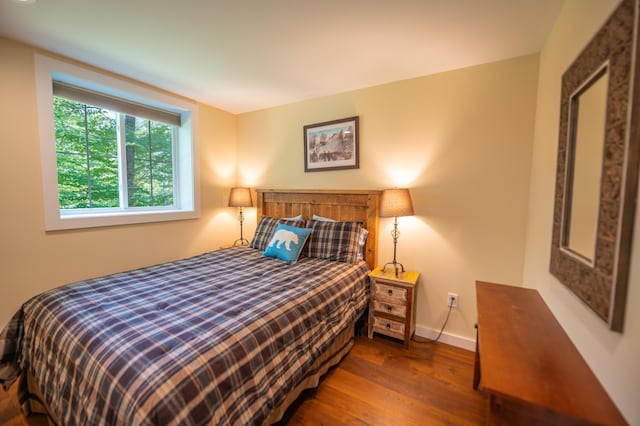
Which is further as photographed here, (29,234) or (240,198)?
(240,198)

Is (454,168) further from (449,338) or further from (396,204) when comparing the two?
(449,338)

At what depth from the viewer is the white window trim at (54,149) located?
1.96 metres

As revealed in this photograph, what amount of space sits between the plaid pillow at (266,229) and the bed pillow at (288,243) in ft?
0.72

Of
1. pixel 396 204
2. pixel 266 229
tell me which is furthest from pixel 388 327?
pixel 266 229

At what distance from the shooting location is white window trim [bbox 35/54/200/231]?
196cm

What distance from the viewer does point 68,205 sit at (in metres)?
2.24

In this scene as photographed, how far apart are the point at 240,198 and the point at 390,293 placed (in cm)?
210

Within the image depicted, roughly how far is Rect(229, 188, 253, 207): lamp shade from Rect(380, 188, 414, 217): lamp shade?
1.78 metres

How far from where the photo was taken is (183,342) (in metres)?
1.07

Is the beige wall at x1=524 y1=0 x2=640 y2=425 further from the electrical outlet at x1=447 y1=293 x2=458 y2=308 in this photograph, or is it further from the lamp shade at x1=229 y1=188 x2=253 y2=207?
the lamp shade at x1=229 y1=188 x2=253 y2=207

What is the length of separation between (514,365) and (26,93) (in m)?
3.28

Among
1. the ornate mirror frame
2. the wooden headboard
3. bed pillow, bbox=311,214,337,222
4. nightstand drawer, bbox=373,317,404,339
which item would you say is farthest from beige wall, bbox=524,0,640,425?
bed pillow, bbox=311,214,337,222

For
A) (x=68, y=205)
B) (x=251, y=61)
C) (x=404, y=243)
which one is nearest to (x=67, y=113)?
(x=68, y=205)

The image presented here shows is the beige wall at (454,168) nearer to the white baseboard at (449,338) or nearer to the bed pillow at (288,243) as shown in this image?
the white baseboard at (449,338)
